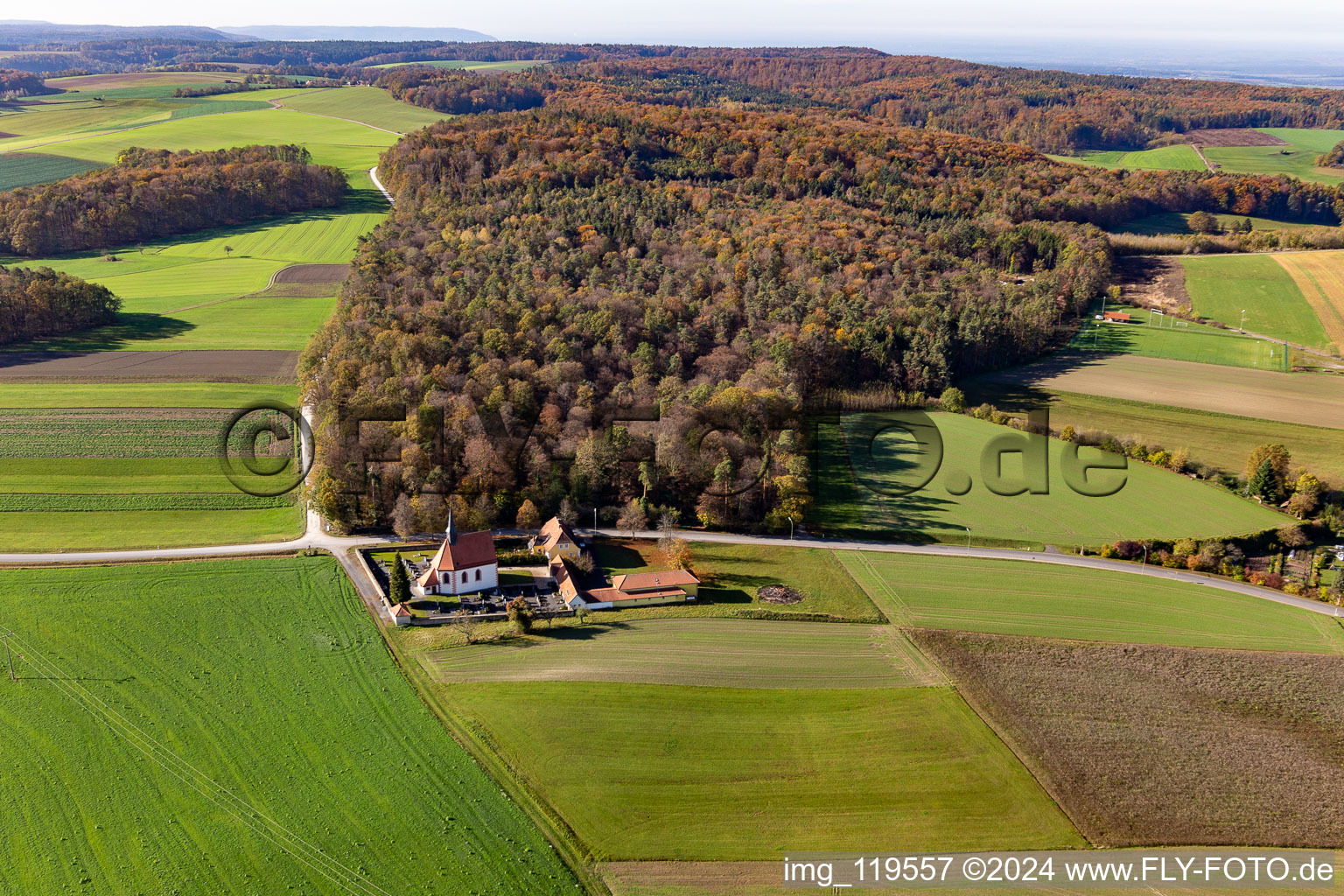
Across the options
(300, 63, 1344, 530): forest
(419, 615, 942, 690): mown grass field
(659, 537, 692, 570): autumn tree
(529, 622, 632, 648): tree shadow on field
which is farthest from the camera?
(300, 63, 1344, 530): forest

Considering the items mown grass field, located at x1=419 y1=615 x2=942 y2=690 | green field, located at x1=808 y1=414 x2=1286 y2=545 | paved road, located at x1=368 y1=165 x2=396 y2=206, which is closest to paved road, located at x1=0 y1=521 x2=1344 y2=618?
green field, located at x1=808 y1=414 x2=1286 y2=545

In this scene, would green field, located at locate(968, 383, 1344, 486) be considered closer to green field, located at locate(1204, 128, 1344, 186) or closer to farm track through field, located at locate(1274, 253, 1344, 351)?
farm track through field, located at locate(1274, 253, 1344, 351)

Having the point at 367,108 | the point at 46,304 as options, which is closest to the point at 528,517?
the point at 46,304

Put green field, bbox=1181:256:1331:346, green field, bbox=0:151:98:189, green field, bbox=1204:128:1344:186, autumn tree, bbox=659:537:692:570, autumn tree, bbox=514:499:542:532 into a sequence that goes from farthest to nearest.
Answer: green field, bbox=1204:128:1344:186
green field, bbox=0:151:98:189
green field, bbox=1181:256:1331:346
autumn tree, bbox=514:499:542:532
autumn tree, bbox=659:537:692:570

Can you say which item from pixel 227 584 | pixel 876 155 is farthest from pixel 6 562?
pixel 876 155

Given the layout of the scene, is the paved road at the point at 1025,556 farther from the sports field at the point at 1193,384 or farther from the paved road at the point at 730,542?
the sports field at the point at 1193,384
